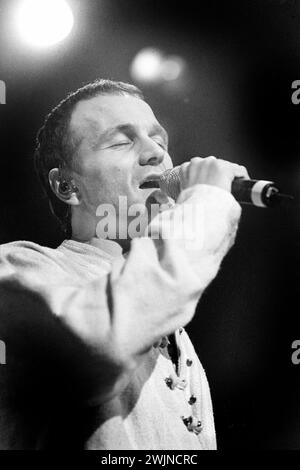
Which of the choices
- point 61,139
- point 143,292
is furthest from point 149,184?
point 143,292

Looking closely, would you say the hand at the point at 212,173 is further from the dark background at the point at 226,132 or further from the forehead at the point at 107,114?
the dark background at the point at 226,132

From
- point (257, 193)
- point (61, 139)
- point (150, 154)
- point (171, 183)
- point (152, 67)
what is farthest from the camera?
point (152, 67)

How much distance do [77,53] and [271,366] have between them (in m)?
1.18

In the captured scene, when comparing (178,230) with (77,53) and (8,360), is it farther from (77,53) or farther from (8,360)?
(77,53)

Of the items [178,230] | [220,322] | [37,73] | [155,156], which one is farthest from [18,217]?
[178,230]

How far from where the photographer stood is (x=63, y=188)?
1273 millimetres

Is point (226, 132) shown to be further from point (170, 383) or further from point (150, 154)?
point (170, 383)

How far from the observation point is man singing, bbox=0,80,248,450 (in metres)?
0.74

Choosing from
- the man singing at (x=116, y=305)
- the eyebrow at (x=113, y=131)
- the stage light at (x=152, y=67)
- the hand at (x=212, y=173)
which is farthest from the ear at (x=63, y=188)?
the stage light at (x=152, y=67)

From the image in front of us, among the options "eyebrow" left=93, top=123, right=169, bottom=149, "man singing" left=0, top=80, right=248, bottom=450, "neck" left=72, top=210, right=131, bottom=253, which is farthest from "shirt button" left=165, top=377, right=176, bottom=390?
"eyebrow" left=93, top=123, right=169, bottom=149

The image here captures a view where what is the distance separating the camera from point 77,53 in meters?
1.53

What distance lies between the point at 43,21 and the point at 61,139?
0.39 meters
